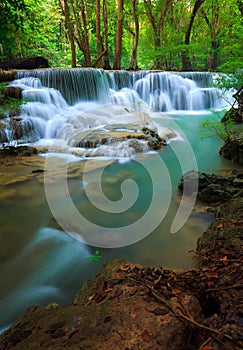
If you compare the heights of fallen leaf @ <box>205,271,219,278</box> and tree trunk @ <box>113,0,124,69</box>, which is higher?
tree trunk @ <box>113,0,124,69</box>

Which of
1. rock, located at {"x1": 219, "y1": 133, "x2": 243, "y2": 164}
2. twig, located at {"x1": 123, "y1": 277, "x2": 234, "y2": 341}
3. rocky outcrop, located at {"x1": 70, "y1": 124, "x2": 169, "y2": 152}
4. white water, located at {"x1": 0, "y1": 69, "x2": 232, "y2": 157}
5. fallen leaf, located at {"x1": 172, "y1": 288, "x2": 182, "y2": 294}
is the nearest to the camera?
twig, located at {"x1": 123, "y1": 277, "x2": 234, "y2": 341}

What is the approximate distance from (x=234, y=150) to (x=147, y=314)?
549cm

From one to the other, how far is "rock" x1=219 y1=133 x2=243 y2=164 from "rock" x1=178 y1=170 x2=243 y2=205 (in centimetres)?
134

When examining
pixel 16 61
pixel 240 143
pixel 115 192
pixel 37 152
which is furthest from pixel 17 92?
pixel 240 143

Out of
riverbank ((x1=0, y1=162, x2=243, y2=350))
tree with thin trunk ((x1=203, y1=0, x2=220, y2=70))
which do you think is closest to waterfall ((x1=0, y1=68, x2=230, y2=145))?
tree with thin trunk ((x1=203, y1=0, x2=220, y2=70))

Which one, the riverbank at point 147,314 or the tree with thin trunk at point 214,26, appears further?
the tree with thin trunk at point 214,26

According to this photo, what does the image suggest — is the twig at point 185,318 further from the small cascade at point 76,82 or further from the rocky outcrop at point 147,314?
the small cascade at point 76,82

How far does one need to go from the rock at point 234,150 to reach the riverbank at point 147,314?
14.3 feet

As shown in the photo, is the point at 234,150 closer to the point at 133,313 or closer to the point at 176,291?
the point at 176,291

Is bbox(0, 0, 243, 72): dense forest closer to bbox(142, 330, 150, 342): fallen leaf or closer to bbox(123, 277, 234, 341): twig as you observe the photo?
bbox(123, 277, 234, 341): twig

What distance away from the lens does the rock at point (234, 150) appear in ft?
18.8

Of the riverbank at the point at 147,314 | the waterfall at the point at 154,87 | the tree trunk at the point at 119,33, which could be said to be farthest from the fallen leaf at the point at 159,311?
the tree trunk at the point at 119,33

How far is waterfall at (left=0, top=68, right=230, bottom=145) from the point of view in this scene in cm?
879

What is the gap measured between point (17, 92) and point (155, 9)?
Answer: 47.1ft
